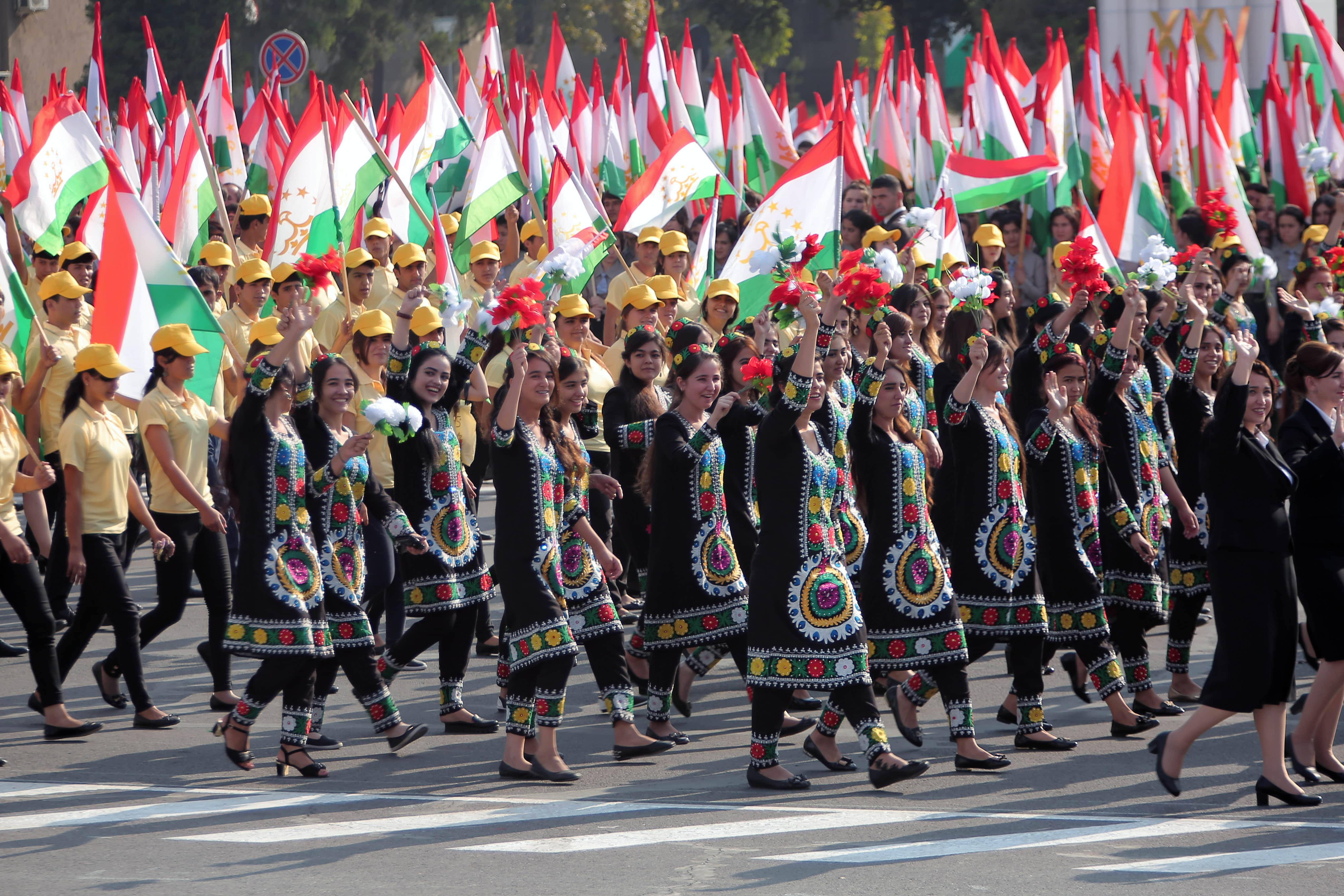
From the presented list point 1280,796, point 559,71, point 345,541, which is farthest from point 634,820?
point 559,71

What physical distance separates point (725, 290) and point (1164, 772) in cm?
468

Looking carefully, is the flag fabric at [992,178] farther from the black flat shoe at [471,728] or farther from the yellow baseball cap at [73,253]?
the black flat shoe at [471,728]

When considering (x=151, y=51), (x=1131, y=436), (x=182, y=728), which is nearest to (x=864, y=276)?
(x=1131, y=436)

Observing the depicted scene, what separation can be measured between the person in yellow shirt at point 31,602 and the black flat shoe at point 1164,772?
4659mm

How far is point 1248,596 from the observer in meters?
7.07

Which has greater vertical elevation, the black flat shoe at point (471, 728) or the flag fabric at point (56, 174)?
the flag fabric at point (56, 174)

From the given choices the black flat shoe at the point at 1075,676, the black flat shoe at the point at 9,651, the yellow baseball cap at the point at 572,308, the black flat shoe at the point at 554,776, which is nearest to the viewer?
the black flat shoe at the point at 554,776

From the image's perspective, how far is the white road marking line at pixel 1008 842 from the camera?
640 centimetres

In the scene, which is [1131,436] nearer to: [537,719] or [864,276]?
[864,276]

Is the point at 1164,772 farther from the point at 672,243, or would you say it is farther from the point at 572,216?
the point at 572,216

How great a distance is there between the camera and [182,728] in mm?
8766

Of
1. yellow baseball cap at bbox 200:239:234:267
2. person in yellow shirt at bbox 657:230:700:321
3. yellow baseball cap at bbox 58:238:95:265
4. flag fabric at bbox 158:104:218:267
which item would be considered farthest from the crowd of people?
flag fabric at bbox 158:104:218:267

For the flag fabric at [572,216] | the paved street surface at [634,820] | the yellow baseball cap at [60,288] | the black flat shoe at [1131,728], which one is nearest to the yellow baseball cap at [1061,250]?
the flag fabric at [572,216]

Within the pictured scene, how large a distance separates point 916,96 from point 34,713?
12854 mm
